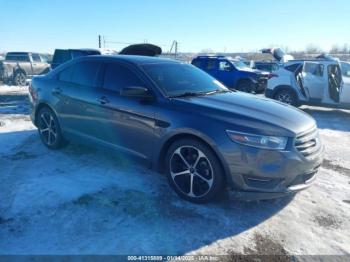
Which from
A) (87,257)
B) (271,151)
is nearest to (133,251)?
(87,257)

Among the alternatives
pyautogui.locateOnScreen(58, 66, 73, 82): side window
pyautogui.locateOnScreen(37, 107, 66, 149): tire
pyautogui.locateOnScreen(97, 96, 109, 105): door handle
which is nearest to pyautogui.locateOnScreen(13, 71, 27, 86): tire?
pyautogui.locateOnScreen(37, 107, 66, 149): tire

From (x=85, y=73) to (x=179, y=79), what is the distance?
152 cm

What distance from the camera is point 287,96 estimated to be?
35.6ft

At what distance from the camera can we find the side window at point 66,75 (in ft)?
17.2

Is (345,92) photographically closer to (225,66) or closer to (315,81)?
(315,81)

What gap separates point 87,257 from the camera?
2846mm

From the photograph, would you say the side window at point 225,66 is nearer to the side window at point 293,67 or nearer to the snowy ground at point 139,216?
the side window at point 293,67

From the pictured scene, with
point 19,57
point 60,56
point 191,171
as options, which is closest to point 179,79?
point 191,171

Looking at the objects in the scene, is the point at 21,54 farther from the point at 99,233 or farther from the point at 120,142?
the point at 99,233

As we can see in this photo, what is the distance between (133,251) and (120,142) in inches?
68.9

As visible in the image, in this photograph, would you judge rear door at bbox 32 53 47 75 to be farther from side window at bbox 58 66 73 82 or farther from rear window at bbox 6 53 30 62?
side window at bbox 58 66 73 82

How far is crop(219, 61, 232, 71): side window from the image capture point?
14672 mm

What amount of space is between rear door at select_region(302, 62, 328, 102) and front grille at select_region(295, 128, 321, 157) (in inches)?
283

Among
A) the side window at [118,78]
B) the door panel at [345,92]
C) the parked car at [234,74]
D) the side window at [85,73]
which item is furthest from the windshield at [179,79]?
the parked car at [234,74]
